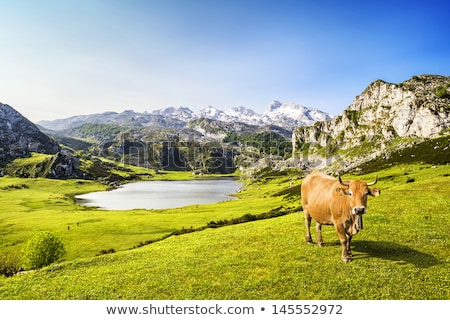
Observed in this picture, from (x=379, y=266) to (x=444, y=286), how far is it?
9.49ft

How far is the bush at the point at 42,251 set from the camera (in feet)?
125

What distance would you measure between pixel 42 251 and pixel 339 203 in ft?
134

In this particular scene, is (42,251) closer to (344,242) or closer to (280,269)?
(280,269)

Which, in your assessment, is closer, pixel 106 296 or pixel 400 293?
pixel 400 293

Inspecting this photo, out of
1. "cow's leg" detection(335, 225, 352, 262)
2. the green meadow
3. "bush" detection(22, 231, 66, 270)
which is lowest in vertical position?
"bush" detection(22, 231, 66, 270)

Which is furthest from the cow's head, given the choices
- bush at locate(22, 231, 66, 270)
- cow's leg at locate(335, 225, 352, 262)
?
bush at locate(22, 231, 66, 270)

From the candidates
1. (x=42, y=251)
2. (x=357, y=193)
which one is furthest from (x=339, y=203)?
(x=42, y=251)

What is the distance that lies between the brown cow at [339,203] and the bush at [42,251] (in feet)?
122

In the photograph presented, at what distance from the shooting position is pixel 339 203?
1576 cm

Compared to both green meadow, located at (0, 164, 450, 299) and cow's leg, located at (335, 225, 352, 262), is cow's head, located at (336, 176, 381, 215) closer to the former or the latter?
cow's leg, located at (335, 225, 352, 262)

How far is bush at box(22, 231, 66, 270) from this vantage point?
3797cm

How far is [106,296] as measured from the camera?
14742mm
